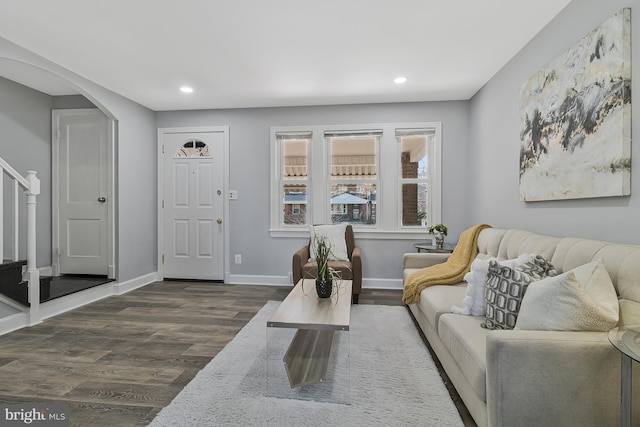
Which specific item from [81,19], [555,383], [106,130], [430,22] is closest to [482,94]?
[430,22]

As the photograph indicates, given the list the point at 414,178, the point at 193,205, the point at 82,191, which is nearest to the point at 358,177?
the point at 414,178

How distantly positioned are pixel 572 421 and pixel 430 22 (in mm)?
2485

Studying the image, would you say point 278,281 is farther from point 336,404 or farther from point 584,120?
point 584,120

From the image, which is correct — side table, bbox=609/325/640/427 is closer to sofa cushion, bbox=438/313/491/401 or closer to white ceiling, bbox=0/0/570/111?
sofa cushion, bbox=438/313/491/401

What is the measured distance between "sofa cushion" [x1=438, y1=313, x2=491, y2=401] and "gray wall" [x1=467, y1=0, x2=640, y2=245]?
2.95ft

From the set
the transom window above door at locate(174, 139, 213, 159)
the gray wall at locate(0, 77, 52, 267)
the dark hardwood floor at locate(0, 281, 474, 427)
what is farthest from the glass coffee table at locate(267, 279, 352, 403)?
the gray wall at locate(0, 77, 52, 267)

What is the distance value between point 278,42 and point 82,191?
3.42 m

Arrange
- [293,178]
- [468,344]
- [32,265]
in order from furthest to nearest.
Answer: [293,178] < [32,265] < [468,344]

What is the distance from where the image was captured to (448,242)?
3.93 m

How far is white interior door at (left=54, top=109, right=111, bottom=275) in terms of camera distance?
4.03 metres

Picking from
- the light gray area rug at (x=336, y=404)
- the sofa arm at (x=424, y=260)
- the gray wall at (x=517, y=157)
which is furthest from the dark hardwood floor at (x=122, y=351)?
the gray wall at (x=517, y=157)

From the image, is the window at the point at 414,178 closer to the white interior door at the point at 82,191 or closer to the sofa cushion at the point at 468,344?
the sofa cushion at the point at 468,344

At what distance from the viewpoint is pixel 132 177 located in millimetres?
3982

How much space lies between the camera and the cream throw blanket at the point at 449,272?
103 inches
